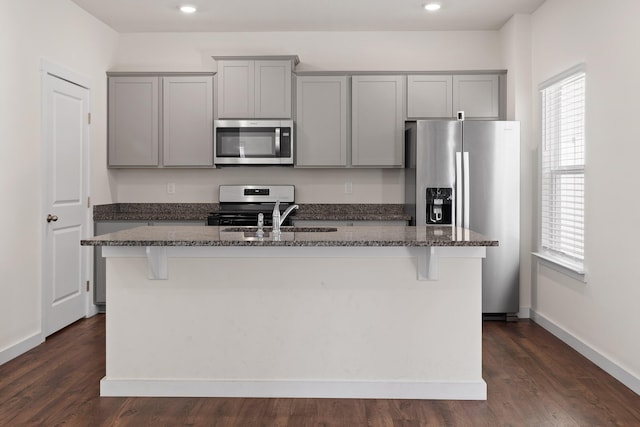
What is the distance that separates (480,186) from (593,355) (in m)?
1.68

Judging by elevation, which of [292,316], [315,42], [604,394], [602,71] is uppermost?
[315,42]

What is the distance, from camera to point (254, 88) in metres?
5.34

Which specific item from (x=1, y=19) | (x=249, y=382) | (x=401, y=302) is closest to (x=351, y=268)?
(x=401, y=302)

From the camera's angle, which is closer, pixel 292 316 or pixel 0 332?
pixel 292 316

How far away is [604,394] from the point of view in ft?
10.5

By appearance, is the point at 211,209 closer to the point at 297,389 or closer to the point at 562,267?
the point at 297,389

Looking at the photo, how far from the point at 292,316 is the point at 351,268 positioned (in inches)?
16.1

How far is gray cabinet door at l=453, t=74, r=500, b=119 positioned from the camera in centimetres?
534

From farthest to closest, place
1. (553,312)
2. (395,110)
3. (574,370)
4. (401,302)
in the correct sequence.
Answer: (395,110) < (553,312) < (574,370) < (401,302)

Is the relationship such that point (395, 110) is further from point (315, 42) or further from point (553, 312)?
point (553, 312)

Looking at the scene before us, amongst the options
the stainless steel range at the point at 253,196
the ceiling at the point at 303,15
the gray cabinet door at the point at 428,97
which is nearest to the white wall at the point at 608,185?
the ceiling at the point at 303,15

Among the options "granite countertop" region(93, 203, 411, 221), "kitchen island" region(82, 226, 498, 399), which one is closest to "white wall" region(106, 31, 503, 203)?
"granite countertop" region(93, 203, 411, 221)

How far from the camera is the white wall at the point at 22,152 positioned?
3.85 metres

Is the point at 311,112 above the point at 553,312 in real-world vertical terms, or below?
above
